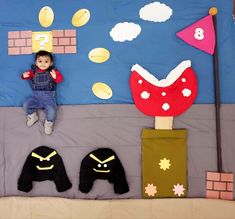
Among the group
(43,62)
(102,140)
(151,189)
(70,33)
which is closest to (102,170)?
(102,140)

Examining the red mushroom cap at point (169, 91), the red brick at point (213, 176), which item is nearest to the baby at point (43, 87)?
the red mushroom cap at point (169, 91)

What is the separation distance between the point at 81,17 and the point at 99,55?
9.1 inches

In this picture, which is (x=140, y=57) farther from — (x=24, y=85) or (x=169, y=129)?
(x=24, y=85)

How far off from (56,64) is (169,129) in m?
0.70

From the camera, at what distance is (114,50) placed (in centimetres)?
160

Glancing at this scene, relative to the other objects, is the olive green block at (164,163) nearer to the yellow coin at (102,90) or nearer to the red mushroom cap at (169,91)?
the red mushroom cap at (169,91)

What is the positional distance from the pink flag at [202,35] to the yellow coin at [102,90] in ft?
1.55

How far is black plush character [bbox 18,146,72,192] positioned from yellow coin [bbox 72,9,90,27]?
70 cm

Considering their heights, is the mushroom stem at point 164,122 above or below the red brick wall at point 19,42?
below

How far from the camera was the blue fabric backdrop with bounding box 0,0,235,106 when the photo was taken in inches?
60.8

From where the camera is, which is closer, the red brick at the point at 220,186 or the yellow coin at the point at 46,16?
the red brick at the point at 220,186

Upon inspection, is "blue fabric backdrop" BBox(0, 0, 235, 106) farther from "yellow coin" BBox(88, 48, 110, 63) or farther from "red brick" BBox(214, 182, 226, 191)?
"red brick" BBox(214, 182, 226, 191)

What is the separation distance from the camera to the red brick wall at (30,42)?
1628mm

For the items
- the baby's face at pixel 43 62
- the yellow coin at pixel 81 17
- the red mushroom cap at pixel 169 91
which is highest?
the yellow coin at pixel 81 17
